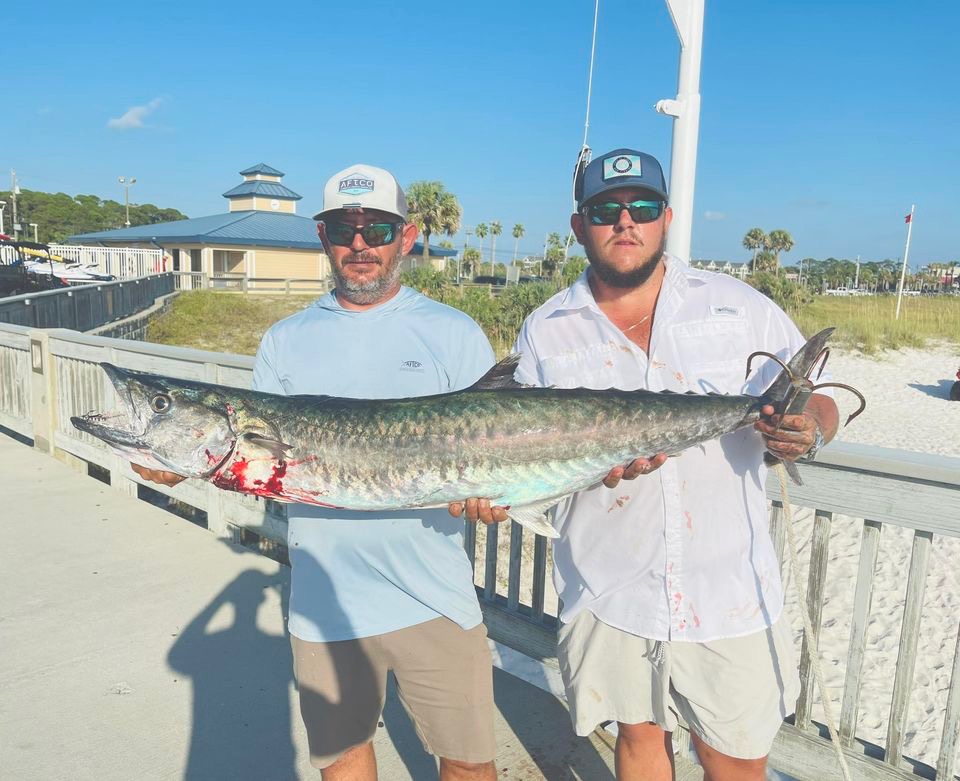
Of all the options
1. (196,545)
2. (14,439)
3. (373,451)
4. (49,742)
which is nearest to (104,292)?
(14,439)

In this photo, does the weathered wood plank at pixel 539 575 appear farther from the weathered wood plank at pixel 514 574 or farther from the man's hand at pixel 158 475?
the man's hand at pixel 158 475

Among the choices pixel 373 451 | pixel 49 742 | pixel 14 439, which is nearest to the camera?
pixel 373 451

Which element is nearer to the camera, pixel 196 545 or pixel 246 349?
pixel 196 545

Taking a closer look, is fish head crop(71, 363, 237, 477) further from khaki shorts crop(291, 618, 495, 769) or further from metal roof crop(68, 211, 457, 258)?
metal roof crop(68, 211, 457, 258)

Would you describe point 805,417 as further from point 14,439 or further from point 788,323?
point 14,439

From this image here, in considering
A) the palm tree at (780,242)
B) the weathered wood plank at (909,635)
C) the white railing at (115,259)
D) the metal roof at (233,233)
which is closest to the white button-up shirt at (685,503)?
the weathered wood plank at (909,635)

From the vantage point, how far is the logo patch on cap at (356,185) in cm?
268

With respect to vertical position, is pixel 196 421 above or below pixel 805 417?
below

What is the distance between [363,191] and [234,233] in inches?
1855

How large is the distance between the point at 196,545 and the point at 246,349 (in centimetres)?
1939

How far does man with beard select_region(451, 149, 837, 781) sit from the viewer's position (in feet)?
7.82

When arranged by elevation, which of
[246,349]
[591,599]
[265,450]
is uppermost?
[265,450]

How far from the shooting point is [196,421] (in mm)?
2557

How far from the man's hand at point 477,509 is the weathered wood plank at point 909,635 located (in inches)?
55.4
